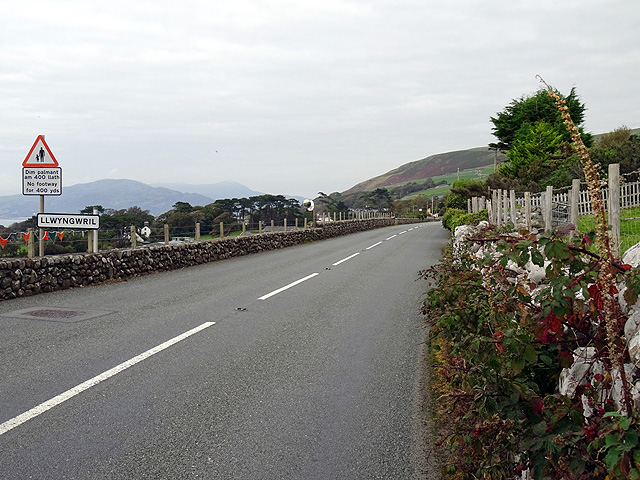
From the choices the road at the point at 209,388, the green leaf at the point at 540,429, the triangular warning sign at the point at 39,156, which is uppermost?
the triangular warning sign at the point at 39,156

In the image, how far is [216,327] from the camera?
8016 millimetres

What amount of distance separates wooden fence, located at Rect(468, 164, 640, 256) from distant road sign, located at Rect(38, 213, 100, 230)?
9.75 m

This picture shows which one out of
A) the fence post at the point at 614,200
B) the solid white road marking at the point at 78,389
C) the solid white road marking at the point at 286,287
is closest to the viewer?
the solid white road marking at the point at 78,389

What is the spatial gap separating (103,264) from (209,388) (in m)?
9.18

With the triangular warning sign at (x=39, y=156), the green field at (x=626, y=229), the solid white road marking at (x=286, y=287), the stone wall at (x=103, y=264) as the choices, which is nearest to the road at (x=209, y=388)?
the solid white road marking at (x=286, y=287)

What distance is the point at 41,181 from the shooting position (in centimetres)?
1275

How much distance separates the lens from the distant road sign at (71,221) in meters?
12.9

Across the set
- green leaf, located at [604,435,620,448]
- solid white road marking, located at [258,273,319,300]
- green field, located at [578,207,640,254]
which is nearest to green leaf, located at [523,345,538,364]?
green leaf, located at [604,435,620,448]

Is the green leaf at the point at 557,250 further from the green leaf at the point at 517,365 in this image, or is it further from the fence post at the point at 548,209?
the fence post at the point at 548,209

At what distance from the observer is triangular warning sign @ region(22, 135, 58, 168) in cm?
1271

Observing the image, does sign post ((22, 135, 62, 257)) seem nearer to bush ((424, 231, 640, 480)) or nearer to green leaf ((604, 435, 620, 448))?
bush ((424, 231, 640, 480))

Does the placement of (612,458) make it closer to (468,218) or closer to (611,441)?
(611,441)

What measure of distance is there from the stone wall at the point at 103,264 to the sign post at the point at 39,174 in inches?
68.2

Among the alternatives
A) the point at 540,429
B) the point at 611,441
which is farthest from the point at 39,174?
the point at 611,441
